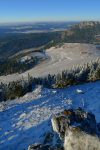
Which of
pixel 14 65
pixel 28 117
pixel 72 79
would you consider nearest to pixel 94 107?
pixel 28 117

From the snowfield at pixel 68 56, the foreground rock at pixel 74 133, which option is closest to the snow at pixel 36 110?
the foreground rock at pixel 74 133

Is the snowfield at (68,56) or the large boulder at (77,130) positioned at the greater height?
the large boulder at (77,130)

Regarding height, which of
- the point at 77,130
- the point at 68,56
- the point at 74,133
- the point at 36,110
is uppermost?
the point at 77,130

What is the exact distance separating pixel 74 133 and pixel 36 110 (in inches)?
570

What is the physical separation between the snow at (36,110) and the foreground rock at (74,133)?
366 centimetres

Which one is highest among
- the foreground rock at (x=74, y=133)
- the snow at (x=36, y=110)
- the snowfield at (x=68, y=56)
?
the foreground rock at (x=74, y=133)

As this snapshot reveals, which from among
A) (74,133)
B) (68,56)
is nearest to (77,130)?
(74,133)

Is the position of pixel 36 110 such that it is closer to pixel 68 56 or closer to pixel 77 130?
pixel 77 130

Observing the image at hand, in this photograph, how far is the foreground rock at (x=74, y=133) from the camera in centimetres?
1833

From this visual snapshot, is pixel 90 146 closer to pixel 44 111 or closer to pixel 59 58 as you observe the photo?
pixel 44 111

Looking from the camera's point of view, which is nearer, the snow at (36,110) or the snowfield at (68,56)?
the snow at (36,110)

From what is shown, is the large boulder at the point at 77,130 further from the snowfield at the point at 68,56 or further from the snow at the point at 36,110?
the snowfield at the point at 68,56

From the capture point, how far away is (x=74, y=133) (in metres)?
18.9

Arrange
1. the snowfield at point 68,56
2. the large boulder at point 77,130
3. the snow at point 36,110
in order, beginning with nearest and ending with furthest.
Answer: the large boulder at point 77,130 → the snow at point 36,110 → the snowfield at point 68,56
